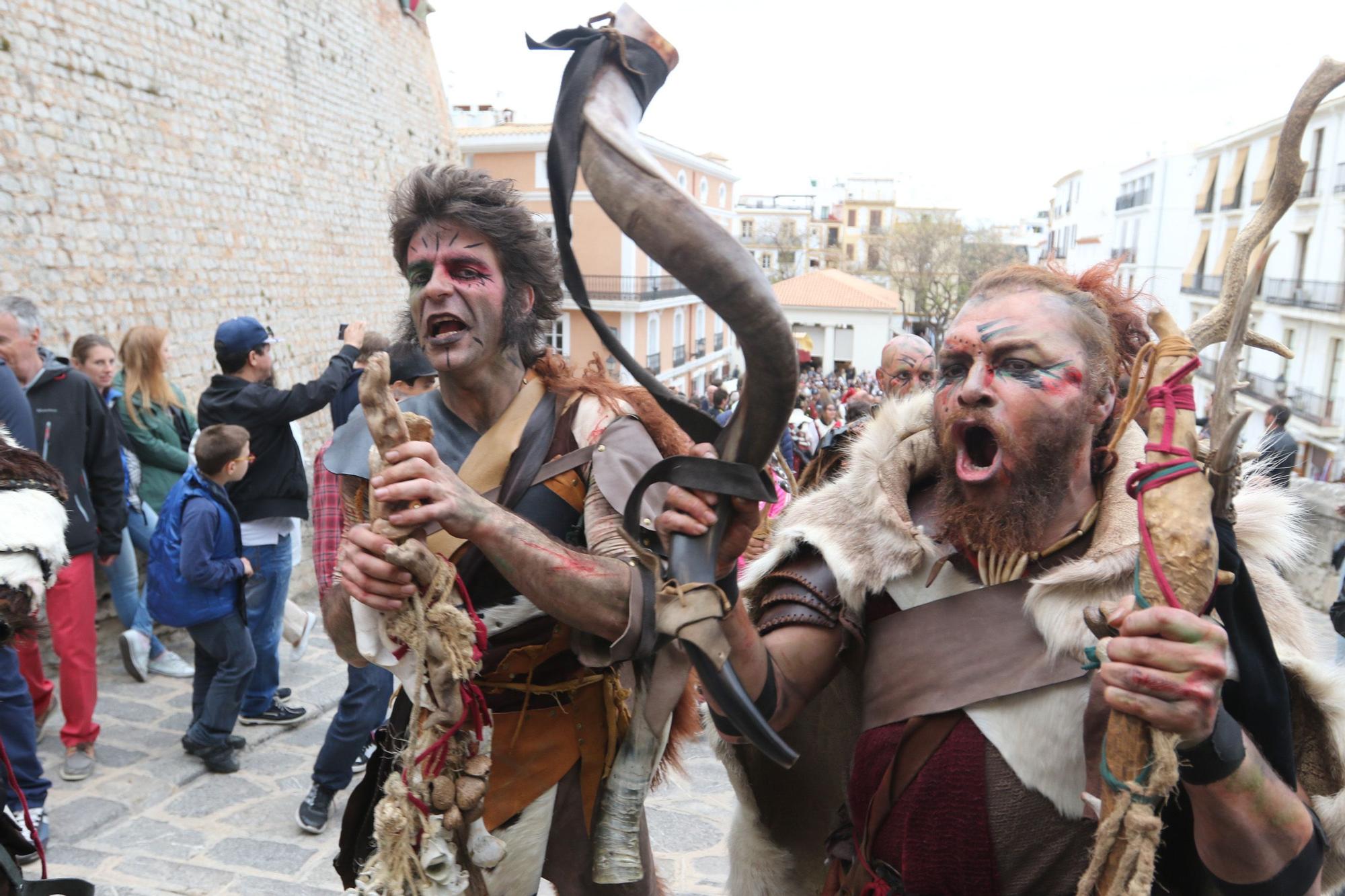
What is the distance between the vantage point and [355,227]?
16.9 meters

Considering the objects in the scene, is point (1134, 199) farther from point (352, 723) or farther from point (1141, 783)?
point (1141, 783)

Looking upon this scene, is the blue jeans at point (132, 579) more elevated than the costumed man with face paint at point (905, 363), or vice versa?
the costumed man with face paint at point (905, 363)

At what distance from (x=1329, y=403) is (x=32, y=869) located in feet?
93.3

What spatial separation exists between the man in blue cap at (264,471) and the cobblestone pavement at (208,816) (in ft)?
1.32

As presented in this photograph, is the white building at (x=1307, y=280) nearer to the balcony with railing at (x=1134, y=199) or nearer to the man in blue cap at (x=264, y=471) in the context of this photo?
the balcony with railing at (x=1134, y=199)

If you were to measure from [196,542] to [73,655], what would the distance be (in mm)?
711

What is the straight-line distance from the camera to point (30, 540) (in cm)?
206

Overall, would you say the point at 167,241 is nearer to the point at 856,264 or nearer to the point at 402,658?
the point at 402,658

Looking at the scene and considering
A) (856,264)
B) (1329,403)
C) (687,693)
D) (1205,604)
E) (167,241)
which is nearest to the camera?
(1205,604)

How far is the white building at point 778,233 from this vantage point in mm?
55500

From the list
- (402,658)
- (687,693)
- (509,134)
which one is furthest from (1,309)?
(509,134)

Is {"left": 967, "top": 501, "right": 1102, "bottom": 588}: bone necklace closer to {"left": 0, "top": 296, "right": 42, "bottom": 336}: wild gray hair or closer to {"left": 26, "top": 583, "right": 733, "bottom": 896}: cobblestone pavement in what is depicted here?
{"left": 26, "top": 583, "right": 733, "bottom": 896}: cobblestone pavement

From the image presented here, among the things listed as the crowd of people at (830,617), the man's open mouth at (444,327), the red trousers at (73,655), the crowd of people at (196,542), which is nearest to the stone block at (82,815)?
the crowd of people at (196,542)

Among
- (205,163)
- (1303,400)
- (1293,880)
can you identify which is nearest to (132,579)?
(1293,880)
